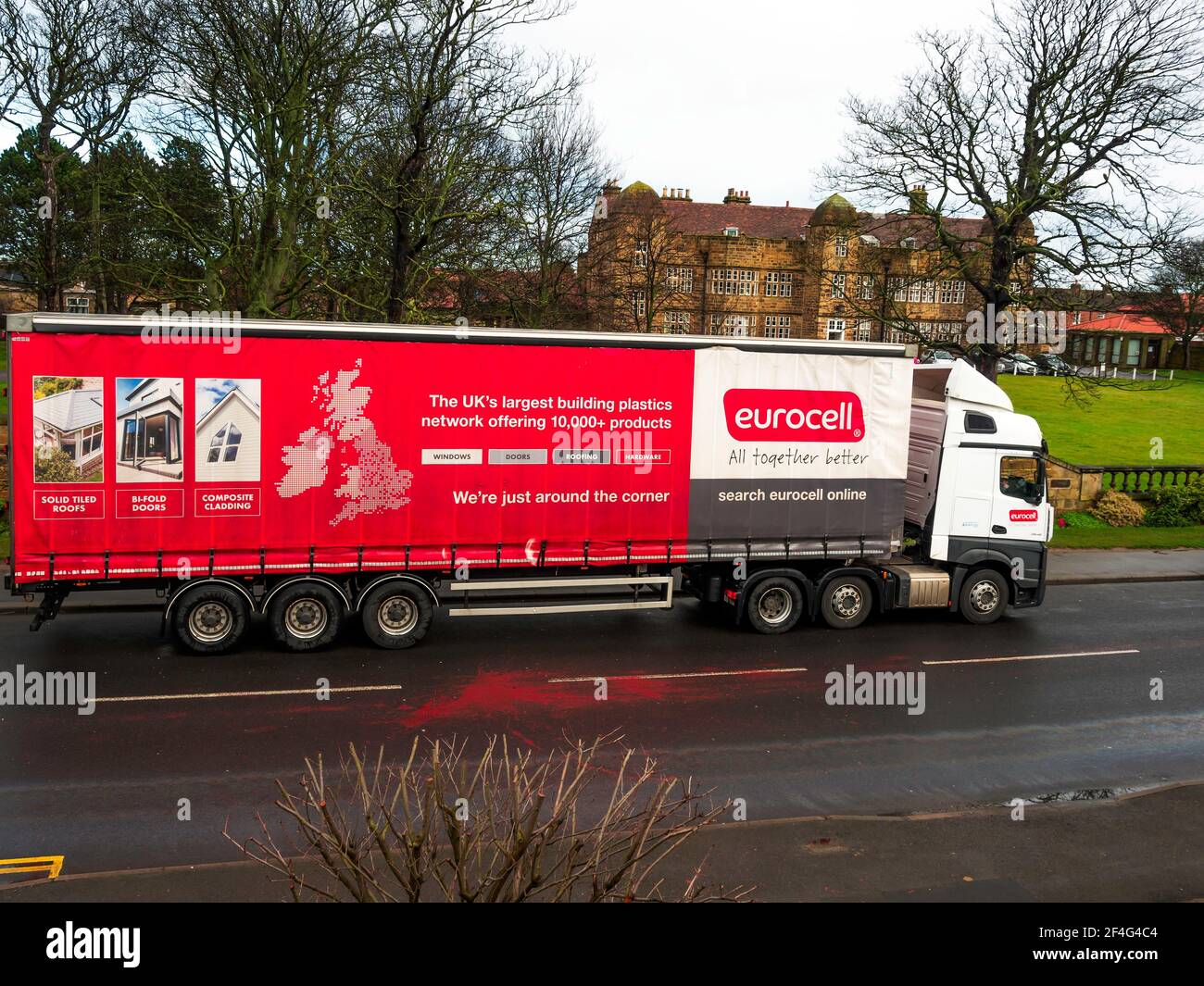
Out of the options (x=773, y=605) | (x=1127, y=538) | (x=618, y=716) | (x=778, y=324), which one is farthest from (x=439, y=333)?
(x=778, y=324)

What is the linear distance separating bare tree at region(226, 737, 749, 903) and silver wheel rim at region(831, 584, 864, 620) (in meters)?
6.16

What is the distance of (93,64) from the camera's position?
1137 inches

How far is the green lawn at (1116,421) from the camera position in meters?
32.9

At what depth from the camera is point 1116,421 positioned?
1630 inches

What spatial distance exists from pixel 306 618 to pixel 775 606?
6983 mm

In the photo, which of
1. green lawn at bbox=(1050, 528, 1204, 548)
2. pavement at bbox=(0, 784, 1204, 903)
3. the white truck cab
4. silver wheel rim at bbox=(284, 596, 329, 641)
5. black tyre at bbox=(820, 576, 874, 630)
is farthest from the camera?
green lawn at bbox=(1050, 528, 1204, 548)

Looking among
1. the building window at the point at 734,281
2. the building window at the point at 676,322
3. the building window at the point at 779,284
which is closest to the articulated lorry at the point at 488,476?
the building window at the point at 676,322

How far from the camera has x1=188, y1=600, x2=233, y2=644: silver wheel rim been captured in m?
13.3

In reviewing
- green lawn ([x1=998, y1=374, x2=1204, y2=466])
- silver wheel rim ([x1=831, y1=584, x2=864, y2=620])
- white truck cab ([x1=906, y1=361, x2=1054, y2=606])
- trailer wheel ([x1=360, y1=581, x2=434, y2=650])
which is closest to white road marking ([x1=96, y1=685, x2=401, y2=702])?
trailer wheel ([x1=360, y1=581, x2=434, y2=650])

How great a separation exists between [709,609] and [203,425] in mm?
8572

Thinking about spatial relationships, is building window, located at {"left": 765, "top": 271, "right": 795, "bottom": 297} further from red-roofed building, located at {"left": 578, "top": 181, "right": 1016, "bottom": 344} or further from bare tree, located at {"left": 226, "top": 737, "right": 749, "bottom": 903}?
bare tree, located at {"left": 226, "top": 737, "right": 749, "bottom": 903}
